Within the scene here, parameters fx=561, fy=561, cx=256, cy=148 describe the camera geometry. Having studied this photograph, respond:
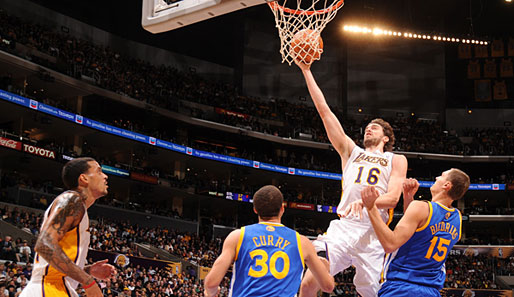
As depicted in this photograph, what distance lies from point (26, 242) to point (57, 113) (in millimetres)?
9703

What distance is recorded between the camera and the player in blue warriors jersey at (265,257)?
155 inches

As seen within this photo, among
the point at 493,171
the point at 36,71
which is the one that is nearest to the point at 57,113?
the point at 36,71

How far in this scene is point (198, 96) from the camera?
36.9 metres

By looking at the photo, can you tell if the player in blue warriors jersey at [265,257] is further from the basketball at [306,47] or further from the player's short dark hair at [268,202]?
the basketball at [306,47]

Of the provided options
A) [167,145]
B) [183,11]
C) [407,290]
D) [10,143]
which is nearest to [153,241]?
[167,145]

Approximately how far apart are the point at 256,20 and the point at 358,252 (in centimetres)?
3844

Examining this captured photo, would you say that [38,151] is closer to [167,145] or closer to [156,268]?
[167,145]

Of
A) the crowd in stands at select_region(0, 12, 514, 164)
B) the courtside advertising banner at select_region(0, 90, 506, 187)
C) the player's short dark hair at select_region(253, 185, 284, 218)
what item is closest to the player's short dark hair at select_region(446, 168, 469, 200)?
the player's short dark hair at select_region(253, 185, 284, 218)

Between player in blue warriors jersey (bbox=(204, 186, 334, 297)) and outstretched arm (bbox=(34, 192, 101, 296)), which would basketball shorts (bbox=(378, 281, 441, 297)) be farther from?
outstretched arm (bbox=(34, 192, 101, 296))

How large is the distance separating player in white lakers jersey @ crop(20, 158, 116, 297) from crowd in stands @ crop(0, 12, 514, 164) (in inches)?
944

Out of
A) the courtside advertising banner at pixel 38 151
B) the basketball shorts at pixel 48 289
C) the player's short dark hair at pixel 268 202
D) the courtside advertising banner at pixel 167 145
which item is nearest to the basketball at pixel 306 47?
the player's short dark hair at pixel 268 202

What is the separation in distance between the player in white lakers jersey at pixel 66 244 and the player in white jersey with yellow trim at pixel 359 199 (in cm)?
210

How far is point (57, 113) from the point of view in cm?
2711

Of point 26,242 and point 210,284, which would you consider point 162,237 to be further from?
point 210,284
